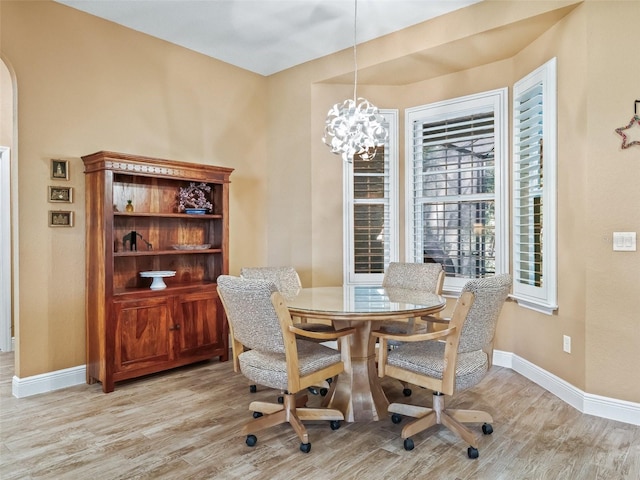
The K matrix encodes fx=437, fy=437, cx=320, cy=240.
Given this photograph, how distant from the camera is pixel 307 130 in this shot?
15.6 ft

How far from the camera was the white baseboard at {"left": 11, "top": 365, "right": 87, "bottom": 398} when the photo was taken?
3.35 metres

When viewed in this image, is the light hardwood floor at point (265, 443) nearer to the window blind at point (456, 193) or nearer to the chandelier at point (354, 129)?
the window blind at point (456, 193)

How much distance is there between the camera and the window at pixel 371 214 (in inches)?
183

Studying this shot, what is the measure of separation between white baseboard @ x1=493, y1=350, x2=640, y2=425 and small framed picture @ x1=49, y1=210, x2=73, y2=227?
402 centimetres

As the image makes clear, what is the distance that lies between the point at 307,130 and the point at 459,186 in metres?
1.71

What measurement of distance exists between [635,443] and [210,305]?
3321 millimetres

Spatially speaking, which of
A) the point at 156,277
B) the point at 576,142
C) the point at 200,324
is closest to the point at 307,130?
the point at 156,277

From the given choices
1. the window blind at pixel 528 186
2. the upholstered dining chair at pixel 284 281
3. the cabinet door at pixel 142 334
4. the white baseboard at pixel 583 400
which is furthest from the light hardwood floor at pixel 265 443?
the window blind at pixel 528 186

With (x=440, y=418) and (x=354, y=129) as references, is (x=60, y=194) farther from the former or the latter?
(x=440, y=418)

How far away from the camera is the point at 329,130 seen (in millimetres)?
3166

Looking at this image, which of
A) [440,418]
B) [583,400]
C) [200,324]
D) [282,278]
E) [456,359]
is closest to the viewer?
[456,359]

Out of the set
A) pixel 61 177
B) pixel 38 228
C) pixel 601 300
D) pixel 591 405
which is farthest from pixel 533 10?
pixel 38 228

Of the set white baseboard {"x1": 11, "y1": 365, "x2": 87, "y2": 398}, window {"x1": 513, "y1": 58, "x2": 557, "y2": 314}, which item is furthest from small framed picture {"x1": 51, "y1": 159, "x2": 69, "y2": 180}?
window {"x1": 513, "y1": 58, "x2": 557, "y2": 314}

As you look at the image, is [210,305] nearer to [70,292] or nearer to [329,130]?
[70,292]
